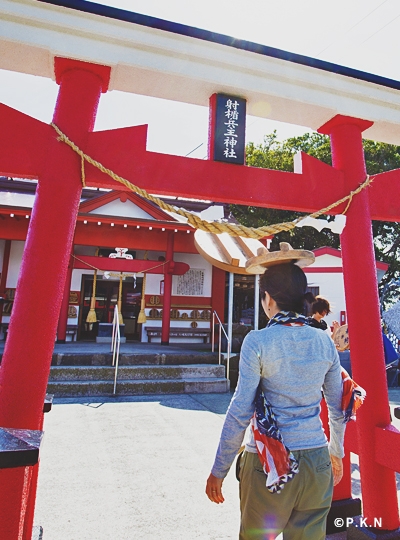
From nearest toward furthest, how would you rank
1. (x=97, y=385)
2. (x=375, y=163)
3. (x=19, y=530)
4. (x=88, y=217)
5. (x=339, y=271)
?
1. (x=19, y=530)
2. (x=97, y=385)
3. (x=88, y=217)
4. (x=339, y=271)
5. (x=375, y=163)

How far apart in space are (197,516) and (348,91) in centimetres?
398

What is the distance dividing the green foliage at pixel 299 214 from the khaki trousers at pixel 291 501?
1787 centimetres

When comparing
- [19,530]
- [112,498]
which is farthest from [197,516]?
[19,530]

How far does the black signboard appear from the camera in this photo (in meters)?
2.80

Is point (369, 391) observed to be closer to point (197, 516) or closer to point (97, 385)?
point (197, 516)

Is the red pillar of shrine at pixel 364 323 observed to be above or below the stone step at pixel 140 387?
above

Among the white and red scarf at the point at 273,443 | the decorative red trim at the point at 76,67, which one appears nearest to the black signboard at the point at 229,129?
the decorative red trim at the point at 76,67

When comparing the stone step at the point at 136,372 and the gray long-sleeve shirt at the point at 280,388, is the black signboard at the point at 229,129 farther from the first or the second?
the stone step at the point at 136,372

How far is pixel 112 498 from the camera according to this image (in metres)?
3.19

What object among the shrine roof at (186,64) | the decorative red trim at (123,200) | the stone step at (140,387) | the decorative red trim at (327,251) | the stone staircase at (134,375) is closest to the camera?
the shrine roof at (186,64)

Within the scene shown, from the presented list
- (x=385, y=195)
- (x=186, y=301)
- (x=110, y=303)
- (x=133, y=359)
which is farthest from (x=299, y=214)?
(x=385, y=195)

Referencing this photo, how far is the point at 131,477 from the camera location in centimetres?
361

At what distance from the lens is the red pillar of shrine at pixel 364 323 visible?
2562mm

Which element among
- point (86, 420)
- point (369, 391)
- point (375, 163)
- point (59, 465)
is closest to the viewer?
point (369, 391)
